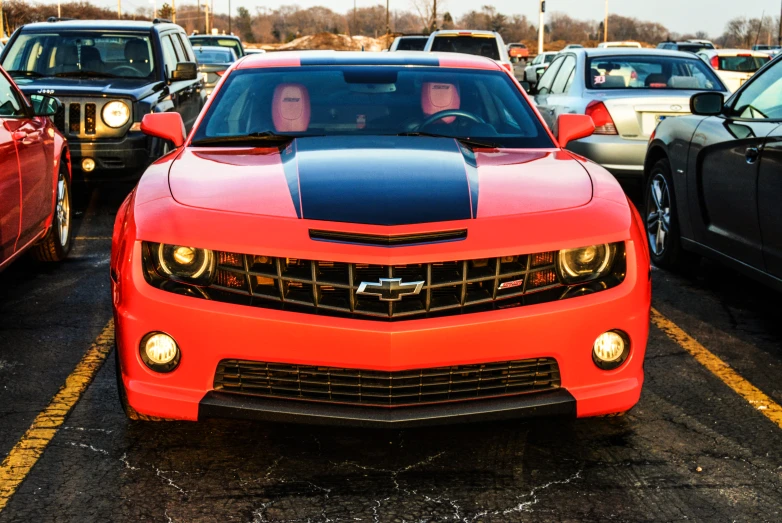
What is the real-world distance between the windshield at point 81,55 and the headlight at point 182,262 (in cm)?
792

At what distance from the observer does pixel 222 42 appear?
27.8 meters

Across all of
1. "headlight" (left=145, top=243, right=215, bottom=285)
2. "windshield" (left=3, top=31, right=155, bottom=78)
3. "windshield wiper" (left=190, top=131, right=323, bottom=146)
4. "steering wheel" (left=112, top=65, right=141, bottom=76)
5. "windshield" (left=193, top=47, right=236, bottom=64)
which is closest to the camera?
"headlight" (left=145, top=243, right=215, bottom=285)

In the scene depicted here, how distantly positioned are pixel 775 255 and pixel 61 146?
192 inches

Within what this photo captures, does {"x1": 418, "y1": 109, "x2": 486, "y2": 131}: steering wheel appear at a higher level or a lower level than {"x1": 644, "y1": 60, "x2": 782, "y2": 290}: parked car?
higher

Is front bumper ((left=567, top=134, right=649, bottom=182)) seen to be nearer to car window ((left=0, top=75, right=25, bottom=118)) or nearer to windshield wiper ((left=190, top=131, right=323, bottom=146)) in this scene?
car window ((left=0, top=75, right=25, bottom=118))

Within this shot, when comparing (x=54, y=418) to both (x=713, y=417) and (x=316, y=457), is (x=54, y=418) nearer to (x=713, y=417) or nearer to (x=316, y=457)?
(x=316, y=457)

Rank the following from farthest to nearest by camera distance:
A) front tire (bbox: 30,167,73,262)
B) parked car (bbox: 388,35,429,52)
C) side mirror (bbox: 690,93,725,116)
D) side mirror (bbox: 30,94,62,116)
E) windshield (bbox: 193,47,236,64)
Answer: parked car (bbox: 388,35,429,52) < windshield (bbox: 193,47,236,64) < front tire (bbox: 30,167,73,262) < side mirror (bbox: 30,94,62,116) < side mirror (bbox: 690,93,725,116)

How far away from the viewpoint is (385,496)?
3.54 m

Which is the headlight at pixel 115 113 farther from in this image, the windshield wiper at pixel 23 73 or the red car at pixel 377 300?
the red car at pixel 377 300

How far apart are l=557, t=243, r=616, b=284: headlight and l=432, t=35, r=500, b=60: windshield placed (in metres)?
16.1

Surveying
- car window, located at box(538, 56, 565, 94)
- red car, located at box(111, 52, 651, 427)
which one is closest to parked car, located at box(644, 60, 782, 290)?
red car, located at box(111, 52, 651, 427)

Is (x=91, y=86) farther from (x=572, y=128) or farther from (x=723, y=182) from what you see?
(x=723, y=182)

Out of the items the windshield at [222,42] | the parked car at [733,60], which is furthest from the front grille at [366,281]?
the windshield at [222,42]

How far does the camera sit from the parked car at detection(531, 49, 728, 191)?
998cm
